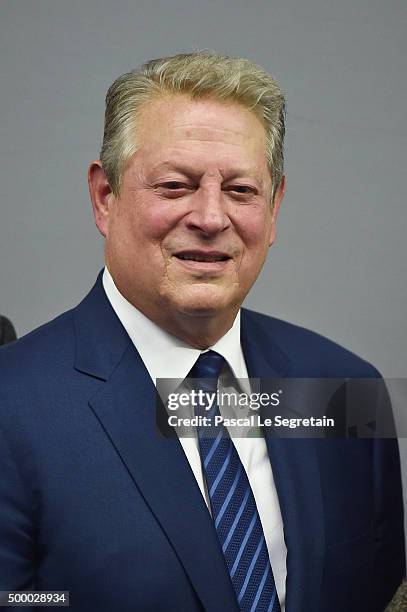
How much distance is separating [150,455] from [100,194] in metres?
0.43

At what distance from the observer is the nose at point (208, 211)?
1770 millimetres

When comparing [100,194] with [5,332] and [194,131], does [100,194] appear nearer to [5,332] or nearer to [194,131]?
[194,131]

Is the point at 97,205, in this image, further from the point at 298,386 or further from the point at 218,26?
the point at 218,26

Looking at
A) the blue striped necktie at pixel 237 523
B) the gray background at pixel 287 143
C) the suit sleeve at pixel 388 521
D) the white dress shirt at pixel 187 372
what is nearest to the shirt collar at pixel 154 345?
the white dress shirt at pixel 187 372

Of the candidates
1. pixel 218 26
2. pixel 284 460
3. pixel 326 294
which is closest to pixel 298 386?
pixel 284 460

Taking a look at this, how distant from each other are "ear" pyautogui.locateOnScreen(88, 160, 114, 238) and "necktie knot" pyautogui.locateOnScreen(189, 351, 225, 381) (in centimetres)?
25

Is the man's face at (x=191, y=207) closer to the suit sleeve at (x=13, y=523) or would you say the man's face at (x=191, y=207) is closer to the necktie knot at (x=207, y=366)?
the necktie knot at (x=207, y=366)

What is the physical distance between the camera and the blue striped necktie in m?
1.80

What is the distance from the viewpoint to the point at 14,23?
261cm

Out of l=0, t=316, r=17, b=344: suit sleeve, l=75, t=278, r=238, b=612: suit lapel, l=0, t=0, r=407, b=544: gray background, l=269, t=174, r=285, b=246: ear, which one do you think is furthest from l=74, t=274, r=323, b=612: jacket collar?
l=0, t=0, r=407, b=544: gray background

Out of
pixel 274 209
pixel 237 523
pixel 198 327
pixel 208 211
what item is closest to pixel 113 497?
pixel 237 523

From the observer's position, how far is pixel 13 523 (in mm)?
1711

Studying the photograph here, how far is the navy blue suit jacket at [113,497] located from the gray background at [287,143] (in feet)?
2.49

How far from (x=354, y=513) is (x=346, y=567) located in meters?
0.09
